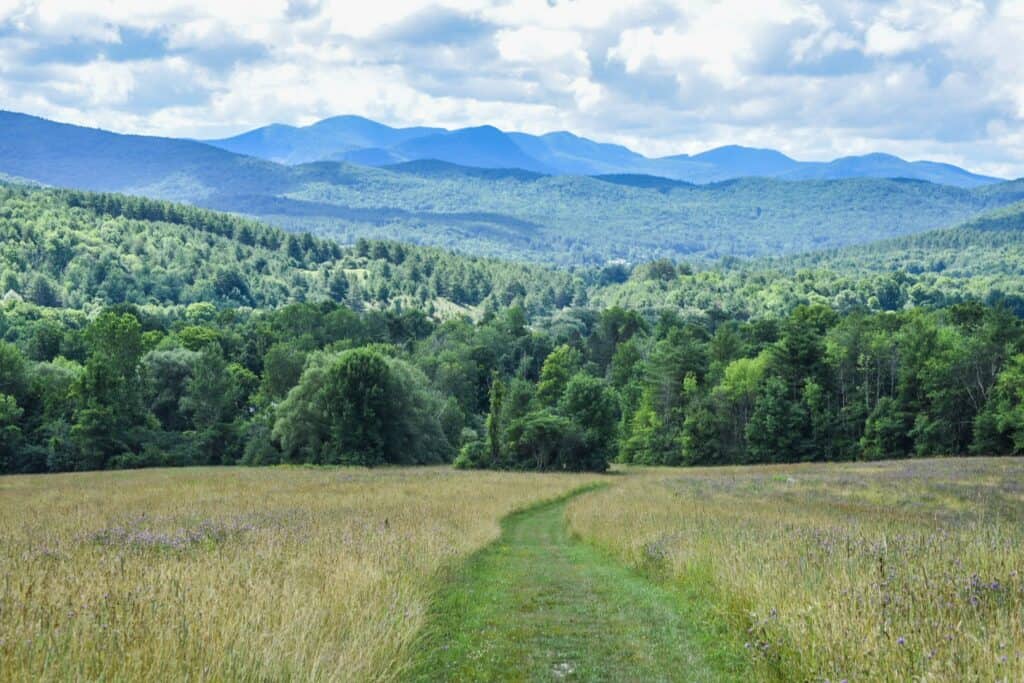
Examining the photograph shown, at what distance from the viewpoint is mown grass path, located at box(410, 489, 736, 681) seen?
35.8 ft

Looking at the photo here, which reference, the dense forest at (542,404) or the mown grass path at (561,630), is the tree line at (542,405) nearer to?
the dense forest at (542,404)

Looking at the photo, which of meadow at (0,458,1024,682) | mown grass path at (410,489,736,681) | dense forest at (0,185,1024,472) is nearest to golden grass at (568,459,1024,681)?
meadow at (0,458,1024,682)

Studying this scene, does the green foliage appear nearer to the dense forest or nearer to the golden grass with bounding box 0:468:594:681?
the dense forest

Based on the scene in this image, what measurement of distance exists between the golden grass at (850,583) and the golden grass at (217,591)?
4.44 meters

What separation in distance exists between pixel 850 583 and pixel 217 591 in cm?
771

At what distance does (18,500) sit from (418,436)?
5274 cm

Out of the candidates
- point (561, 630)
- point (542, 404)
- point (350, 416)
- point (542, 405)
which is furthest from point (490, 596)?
point (542, 404)

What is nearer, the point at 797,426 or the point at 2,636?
the point at 2,636

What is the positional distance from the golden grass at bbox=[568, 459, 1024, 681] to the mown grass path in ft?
2.49

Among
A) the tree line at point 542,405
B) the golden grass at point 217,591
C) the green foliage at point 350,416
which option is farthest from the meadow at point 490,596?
the green foliage at point 350,416

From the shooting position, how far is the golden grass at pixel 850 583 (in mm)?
8562

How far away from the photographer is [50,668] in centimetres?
684

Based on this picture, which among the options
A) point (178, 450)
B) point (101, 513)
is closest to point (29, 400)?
point (178, 450)

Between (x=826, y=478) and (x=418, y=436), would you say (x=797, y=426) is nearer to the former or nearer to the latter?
(x=418, y=436)
